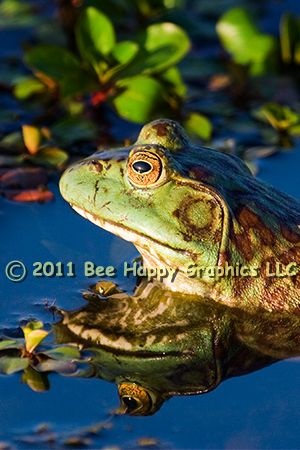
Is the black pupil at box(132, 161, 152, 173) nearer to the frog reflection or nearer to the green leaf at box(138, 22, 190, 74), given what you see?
the frog reflection

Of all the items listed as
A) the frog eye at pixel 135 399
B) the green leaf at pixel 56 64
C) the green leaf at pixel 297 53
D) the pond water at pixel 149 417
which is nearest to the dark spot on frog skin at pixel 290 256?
the pond water at pixel 149 417

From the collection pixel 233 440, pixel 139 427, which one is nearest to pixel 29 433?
pixel 139 427

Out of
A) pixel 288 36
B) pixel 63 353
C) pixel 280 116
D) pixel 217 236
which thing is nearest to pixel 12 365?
pixel 63 353

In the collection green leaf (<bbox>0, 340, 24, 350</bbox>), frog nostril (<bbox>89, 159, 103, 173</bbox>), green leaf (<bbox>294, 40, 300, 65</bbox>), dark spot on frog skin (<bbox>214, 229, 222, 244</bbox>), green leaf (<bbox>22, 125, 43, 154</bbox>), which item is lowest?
green leaf (<bbox>0, 340, 24, 350</bbox>)

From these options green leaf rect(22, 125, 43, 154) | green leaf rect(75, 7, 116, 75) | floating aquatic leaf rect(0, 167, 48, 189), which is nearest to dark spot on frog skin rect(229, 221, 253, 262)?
floating aquatic leaf rect(0, 167, 48, 189)

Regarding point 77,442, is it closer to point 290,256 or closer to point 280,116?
point 290,256

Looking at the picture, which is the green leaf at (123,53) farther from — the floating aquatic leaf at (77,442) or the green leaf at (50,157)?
the floating aquatic leaf at (77,442)
